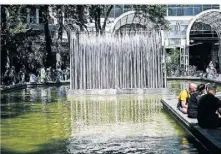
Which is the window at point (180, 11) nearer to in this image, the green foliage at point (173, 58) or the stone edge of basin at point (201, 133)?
the green foliage at point (173, 58)

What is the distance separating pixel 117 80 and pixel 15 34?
9.40 meters

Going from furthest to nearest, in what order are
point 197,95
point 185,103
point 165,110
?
point 165,110
point 185,103
point 197,95

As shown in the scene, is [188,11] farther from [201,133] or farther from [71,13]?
[201,133]

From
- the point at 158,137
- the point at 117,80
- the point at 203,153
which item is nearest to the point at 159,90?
the point at 117,80

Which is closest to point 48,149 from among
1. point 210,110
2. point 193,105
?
point 210,110

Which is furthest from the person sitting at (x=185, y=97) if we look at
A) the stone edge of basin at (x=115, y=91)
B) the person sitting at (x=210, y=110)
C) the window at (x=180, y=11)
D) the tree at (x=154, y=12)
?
the window at (x=180, y=11)

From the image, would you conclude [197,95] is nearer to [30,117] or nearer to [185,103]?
[185,103]

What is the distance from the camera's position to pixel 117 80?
26125 mm

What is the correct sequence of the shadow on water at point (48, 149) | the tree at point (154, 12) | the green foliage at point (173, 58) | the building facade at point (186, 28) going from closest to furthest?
the shadow on water at point (48, 149) < the tree at point (154, 12) < the building facade at point (186, 28) < the green foliage at point (173, 58)

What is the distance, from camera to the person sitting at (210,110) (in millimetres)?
10438

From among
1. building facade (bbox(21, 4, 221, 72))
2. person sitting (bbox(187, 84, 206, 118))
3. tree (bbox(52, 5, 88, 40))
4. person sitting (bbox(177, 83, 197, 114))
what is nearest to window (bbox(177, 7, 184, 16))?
building facade (bbox(21, 4, 221, 72))

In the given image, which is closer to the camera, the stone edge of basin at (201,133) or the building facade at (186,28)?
the stone edge of basin at (201,133)

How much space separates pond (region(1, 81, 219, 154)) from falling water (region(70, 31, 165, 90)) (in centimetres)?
767

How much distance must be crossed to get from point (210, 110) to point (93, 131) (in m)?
2.99
